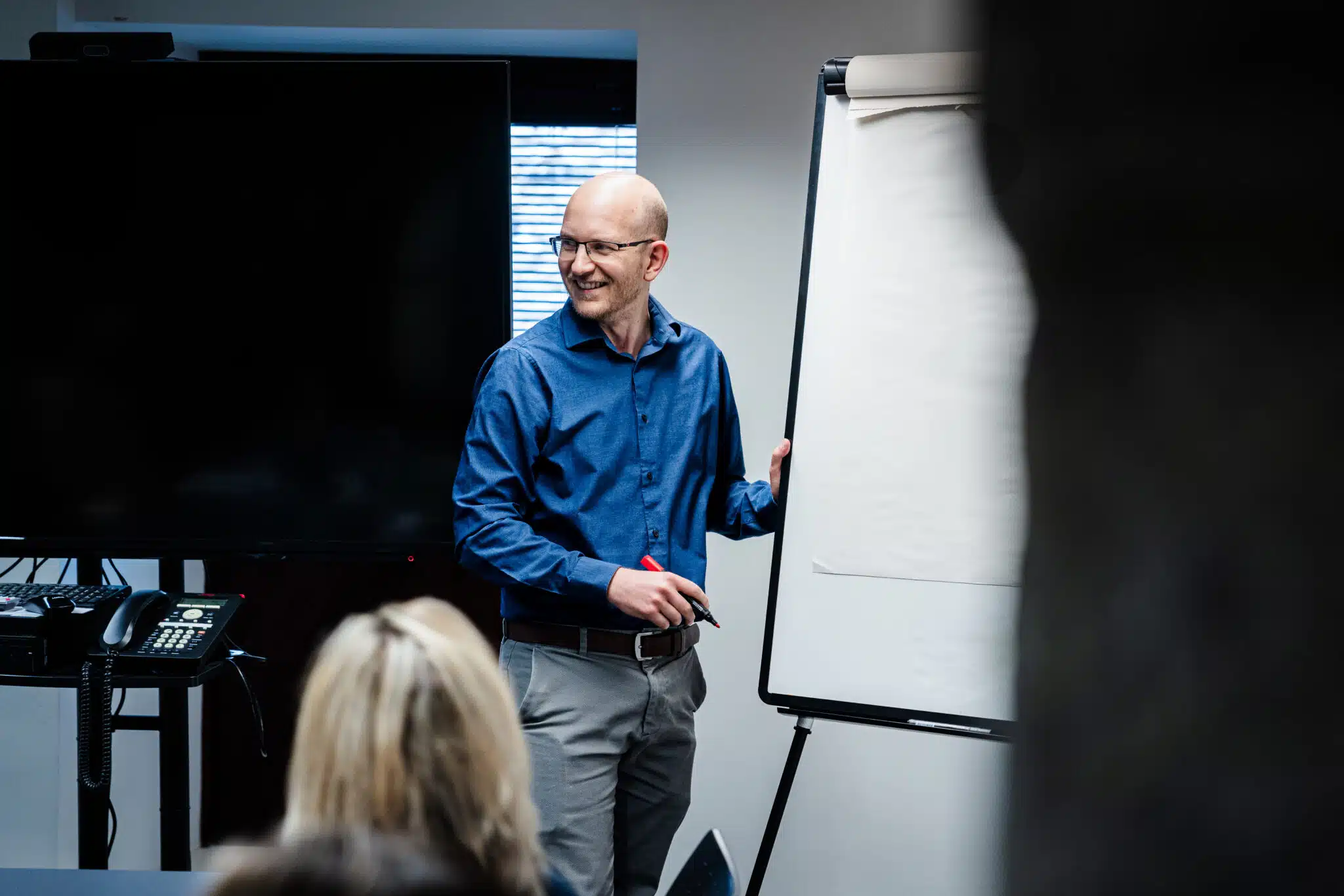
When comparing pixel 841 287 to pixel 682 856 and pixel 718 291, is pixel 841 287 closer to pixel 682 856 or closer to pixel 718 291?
pixel 718 291

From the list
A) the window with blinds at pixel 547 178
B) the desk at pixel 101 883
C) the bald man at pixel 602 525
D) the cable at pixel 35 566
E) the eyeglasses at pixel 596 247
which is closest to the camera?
the desk at pixel 101 883

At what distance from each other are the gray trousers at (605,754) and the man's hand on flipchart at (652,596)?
0.59 feet

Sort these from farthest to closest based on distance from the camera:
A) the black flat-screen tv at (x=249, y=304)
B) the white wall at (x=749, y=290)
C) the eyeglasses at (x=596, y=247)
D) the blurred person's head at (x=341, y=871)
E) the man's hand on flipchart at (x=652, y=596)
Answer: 1. the white wall at (x=749, y=290)
2. the black flat-screen tv at (x=249, y=304)
3. the eyeglasses at (x=596, y=247)
4. the man's hand on flipchart at (x=652, y=596)
5. the blurred person's head at (x=341, y=871)

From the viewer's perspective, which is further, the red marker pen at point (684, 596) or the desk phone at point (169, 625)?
the desk phone at point (169, 625)

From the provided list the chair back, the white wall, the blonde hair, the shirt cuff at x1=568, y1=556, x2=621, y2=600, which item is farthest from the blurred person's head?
the white wall

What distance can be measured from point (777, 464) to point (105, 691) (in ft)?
4.43

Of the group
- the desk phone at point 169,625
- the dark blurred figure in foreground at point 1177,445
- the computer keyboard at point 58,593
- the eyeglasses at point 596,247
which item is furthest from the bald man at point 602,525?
the dark blurred figure in foreground at point 1177,445

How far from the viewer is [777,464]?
6.42ft

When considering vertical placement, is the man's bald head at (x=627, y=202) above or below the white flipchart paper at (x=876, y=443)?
above

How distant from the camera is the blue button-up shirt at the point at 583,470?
1954 mm

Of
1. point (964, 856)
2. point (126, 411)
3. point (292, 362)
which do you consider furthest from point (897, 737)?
point (964, 856)

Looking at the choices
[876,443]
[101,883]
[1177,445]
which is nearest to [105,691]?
[101,883]

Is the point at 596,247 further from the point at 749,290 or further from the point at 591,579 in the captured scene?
the point at 749,290

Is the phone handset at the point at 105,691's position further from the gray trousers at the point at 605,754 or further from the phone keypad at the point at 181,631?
the gray trousers at the point at 605,754
